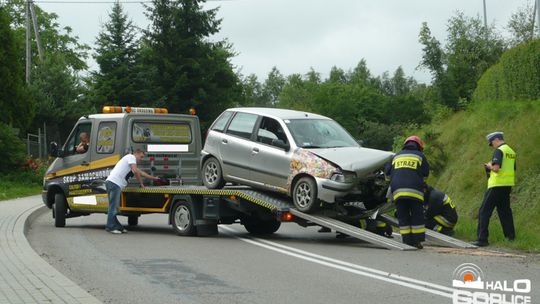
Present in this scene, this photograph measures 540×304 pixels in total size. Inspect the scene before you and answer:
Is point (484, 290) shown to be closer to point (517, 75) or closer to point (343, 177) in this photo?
point (343, 177)

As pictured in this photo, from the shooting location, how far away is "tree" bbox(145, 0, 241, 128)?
54.2m

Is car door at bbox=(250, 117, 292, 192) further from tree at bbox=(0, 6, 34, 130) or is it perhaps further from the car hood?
tree at bbox=(0, 6, 34, 130)

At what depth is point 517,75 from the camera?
2012 centimetres

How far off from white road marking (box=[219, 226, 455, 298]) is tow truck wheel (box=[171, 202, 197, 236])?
4.07 feet

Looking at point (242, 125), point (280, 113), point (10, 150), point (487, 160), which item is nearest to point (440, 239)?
point (280, 113)

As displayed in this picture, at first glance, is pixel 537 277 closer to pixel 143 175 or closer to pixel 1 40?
pixel 143 175

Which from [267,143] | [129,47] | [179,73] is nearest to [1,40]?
[129,47]

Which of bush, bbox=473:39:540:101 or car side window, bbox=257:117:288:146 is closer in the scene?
car side window, bbox=257:117:288:146

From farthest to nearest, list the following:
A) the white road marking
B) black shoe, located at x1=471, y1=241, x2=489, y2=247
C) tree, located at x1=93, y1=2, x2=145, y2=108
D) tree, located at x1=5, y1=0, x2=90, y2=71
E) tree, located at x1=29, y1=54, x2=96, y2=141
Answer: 1. tree, located at x1=5, y1=0, x2=90, y2=71
2. tree, located at x1=93, y1=2, x2=145, y2=108
3. tree, located at x1=29, y1=54, x2=96, y2=141
4. black shoe, located at x1=471, y1=241, x2=489, y2=247
5. the white road marking

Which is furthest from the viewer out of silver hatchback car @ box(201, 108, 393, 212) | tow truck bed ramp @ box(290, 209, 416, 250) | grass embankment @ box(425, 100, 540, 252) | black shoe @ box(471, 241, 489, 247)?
grass embankment @ box(425, 100, 540, 252)

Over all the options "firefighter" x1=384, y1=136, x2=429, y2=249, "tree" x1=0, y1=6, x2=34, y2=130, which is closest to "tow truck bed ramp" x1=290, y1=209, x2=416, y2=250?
"firefighter" x1=384, y1=136, x2=429, y2=249

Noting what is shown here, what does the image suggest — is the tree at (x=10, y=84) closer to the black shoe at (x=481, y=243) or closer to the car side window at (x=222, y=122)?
the car side window at (x=222, y=122)

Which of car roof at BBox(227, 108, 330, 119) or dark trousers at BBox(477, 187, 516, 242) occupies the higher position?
car roof at BBox(227, 108, 330, 119)

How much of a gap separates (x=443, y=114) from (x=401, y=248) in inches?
512
